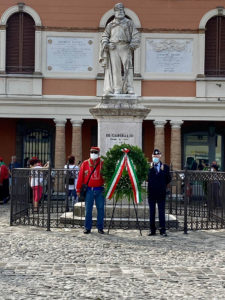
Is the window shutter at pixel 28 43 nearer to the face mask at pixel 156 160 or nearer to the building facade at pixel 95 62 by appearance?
the building facade at pixel 95 62

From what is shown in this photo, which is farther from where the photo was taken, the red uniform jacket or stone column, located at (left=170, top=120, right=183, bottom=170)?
stone column, located at (left=170, top=120, right=183, bottom=170)

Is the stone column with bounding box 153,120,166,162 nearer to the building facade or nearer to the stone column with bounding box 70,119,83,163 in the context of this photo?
the building facade

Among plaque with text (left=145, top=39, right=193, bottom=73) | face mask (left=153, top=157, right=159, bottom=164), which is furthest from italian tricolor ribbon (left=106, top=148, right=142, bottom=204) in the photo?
plaque with text (left=145, top=39, right=193, bottom=73)

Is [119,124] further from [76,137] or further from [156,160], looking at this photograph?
[76,137]

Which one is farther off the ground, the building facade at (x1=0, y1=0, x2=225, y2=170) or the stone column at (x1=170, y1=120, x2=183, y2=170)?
the building facade at (x1=0, y1=0, x2=225, y2=170)

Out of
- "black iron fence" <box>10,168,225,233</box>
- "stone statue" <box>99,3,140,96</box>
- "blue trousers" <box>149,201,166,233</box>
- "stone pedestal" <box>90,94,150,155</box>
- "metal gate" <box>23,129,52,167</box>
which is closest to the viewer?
"blue trousers" <box>149,201,166,233</box>

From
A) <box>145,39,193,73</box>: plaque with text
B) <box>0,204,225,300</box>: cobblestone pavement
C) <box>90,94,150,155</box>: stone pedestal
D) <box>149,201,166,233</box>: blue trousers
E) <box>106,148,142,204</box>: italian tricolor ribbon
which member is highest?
<box>145,39,193,73</box>: plaque with text

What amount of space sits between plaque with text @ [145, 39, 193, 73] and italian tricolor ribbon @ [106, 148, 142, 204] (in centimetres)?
1491

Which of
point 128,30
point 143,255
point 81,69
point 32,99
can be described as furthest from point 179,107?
point 143,255

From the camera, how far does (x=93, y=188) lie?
1277cm

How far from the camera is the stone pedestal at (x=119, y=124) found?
46.0 feet

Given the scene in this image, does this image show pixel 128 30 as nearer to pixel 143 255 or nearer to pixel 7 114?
pixel 143 255

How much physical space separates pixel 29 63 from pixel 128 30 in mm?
13378

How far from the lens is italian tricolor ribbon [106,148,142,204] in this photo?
1266cm
